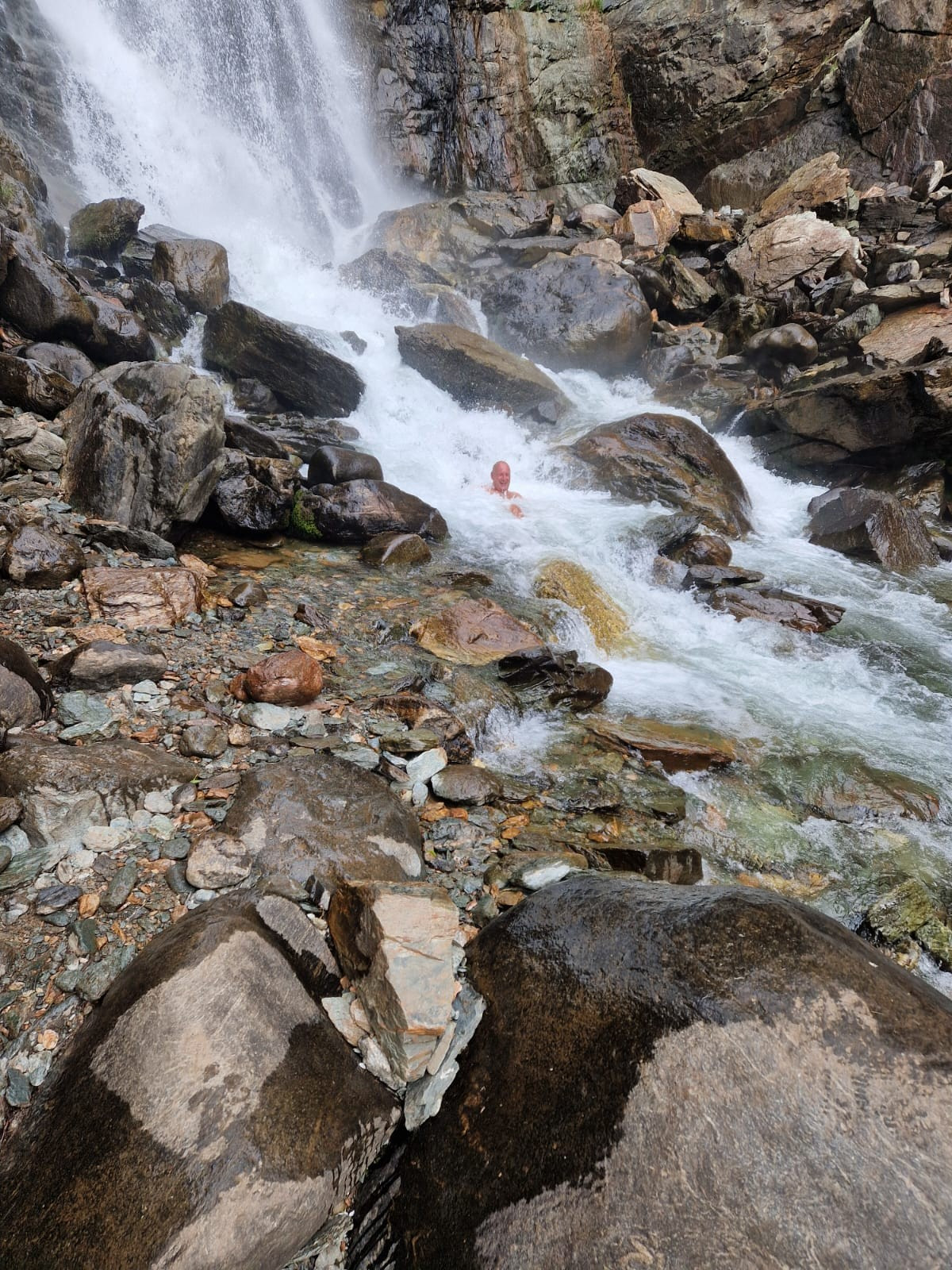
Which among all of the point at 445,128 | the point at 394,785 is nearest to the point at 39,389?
the point at 394,785

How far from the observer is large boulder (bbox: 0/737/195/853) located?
8.73ft

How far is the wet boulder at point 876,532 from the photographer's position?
9195 mm

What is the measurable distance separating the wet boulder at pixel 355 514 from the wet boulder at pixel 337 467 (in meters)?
0.37

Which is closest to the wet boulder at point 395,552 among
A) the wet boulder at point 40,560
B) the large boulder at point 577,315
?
the wet boulder at point 40,560

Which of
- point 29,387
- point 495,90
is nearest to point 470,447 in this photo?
point 29,387

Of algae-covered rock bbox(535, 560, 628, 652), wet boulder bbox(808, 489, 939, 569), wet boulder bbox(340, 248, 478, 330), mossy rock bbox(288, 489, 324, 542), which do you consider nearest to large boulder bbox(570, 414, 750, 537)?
wet boulder bbox(808, 489, 939, 569)

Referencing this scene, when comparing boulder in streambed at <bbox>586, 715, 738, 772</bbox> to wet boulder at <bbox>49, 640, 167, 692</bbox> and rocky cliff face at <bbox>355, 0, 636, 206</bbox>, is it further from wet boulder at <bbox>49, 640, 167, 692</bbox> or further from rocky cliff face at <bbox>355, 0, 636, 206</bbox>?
rocky cliff face at <bbox>355, 0, 636, 206</bbox>

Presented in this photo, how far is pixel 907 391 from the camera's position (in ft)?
34.4

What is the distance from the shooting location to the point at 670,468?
34.1 feet

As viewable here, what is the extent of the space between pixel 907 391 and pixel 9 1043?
13.2 metres

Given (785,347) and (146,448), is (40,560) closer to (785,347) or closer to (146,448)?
(146,448)

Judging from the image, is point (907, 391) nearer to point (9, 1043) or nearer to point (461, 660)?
point (461, 660)

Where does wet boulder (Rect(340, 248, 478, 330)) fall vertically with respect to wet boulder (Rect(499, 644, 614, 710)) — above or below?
above

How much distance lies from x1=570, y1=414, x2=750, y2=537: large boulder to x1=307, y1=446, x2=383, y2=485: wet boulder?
4064 mm
